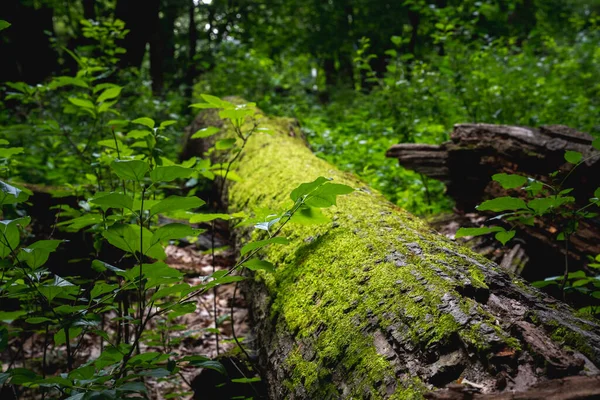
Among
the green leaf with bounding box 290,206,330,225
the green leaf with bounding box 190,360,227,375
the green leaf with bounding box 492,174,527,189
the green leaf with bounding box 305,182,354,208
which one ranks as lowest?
the green leaf with bounding box 190,360,227,375

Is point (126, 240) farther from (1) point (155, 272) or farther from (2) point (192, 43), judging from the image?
(2) point (192, 43)

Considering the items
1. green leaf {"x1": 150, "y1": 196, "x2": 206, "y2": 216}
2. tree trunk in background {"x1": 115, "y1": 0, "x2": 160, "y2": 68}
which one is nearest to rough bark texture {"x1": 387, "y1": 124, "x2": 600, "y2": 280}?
green leaf {"x1": 150, "y1": 196, "x2": 206, "y2": 216}

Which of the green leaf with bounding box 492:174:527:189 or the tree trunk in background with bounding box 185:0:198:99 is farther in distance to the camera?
the tree trunk in background with bounding box 185:0:198:99

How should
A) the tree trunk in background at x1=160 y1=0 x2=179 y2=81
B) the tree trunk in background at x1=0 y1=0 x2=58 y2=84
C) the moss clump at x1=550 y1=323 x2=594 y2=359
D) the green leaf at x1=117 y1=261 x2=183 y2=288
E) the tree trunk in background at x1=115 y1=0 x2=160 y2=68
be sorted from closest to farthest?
the moss clump at x1=550 y1=323 x2=594 y2=359 → the green leaf at x1=117 y1=261 x2=183 y2=288 → the tree trunk in background at x1=115 y1=0 x2=160 y2=68 → the tree trunk in background at x1=0 y1=0 x2=58 y2=84 → the tree trunk in background at x1=160 y1=0 x2=179 y2=81

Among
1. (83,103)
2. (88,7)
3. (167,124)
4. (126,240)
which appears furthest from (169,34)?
(126,240)

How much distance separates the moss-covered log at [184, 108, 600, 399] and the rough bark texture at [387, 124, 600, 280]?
1.23 m

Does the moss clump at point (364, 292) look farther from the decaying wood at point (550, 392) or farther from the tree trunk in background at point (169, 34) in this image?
the tree trunk in background at point (169, 34)

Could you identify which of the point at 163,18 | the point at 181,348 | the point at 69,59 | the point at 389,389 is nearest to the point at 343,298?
the point at 389,389

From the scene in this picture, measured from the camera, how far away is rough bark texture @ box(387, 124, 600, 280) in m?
2.85

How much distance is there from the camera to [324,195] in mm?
1469

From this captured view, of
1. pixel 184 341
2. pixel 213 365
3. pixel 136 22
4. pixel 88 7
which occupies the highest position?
pixel 88 7

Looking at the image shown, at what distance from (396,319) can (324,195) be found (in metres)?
0.49

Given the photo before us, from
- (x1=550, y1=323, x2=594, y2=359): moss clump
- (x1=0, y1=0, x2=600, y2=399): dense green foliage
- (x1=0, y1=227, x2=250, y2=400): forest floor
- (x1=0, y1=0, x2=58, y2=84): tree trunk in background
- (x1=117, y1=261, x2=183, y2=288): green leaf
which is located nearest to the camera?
(x1=550, y1=323, x2=594, y2=359): moss clump

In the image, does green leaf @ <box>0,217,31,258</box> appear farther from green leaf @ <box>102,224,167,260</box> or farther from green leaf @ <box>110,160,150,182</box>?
green leaf @ <box>110,160,150,182</box>
